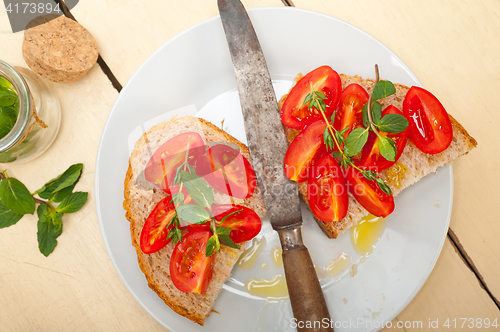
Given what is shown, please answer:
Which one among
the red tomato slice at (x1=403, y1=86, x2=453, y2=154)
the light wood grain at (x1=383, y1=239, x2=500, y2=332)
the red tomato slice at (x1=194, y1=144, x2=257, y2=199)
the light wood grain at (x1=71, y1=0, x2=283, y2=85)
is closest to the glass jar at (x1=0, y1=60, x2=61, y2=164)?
the light wood grain at (x1=71, y1=0, x2=283, y2=85)

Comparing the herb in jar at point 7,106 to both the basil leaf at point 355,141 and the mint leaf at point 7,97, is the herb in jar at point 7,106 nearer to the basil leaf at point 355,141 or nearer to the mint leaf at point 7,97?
the mint leaf at point 7,97

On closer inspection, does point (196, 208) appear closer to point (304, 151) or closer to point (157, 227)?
point (157, 227)

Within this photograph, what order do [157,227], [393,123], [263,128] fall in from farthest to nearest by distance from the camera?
[263,128], [157,227], [393,123]

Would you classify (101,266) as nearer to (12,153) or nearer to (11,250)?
(11,250)

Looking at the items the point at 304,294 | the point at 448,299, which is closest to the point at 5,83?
the point at 304,294

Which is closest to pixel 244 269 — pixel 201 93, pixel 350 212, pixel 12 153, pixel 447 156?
pixel 350 212
